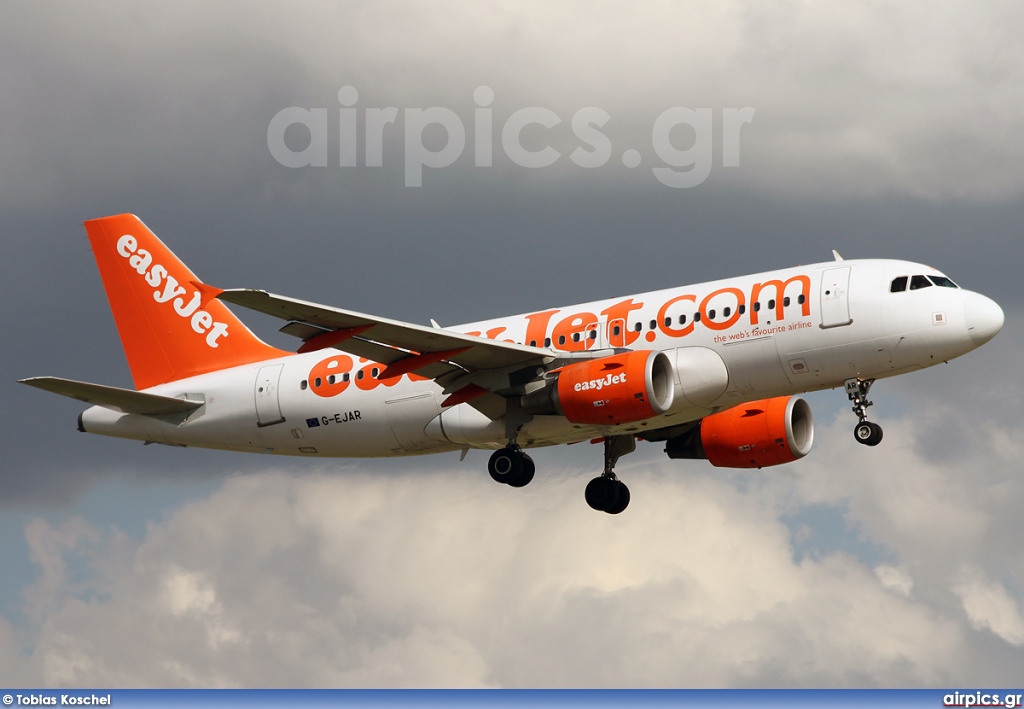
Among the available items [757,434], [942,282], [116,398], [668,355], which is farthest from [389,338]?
[942,282]

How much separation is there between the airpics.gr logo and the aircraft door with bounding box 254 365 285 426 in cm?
393

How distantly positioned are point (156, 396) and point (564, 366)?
45.7 ft

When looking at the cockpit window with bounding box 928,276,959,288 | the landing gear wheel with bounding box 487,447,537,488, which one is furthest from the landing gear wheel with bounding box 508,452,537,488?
the cockpit window with bounding box 928,276,959,288

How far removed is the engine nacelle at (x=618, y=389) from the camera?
4262 centimetres

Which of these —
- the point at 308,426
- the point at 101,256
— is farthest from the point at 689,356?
the point at 101,256

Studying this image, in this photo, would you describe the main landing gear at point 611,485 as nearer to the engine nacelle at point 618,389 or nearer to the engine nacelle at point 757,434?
the engine nacelle at point 757,434

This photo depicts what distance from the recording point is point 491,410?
4641 cm

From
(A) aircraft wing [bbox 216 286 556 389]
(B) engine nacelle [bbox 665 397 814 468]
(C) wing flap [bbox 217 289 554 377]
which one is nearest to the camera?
(C) wing flap [bbox 217 289 554 377]

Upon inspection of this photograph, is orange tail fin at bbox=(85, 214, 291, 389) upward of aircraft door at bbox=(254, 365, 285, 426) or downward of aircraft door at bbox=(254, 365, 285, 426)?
upward

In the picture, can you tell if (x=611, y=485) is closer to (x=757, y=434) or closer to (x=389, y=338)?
(x=757, y=434)

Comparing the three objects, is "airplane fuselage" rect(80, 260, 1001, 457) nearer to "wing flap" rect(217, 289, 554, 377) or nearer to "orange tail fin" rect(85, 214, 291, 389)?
"wing flap" rect(217, 289, 554, 377)

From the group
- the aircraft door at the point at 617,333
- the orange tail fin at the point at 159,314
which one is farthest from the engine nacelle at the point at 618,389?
the orange tail fin at the point at 159,314

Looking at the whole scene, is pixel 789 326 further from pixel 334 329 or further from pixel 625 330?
pixel 334 329

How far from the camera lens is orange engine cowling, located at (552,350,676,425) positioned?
42.6m
